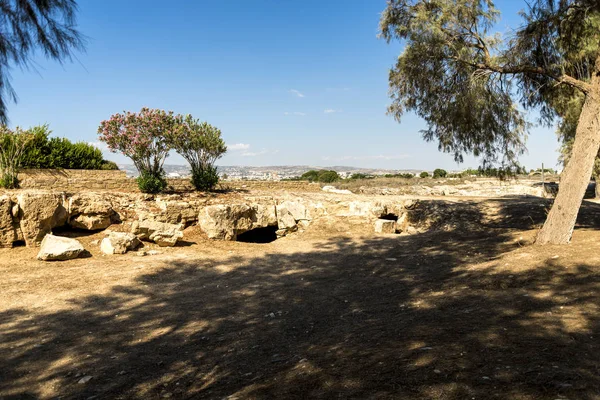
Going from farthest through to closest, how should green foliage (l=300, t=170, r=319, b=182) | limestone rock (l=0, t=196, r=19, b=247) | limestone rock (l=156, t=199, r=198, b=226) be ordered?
green foliage (l=300, t=170, r=319, b=182), limestone rock (l=156, t=199, r=198, b=226), limestone rock (l=0, t=196, r=19, b=247)

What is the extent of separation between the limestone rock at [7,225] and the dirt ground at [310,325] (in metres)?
0.34

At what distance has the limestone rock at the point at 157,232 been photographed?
37.8ft

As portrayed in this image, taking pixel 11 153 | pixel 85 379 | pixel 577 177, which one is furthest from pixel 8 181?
pixel 577 177

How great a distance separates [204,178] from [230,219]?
3.51 m

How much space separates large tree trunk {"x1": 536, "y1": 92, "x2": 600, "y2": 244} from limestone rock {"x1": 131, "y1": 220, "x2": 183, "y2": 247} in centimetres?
940

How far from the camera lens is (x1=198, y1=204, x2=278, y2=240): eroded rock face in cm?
1291

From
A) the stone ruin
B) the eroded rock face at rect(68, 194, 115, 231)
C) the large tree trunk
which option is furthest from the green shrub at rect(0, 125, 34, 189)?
the large tree trunk

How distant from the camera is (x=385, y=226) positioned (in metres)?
14.1

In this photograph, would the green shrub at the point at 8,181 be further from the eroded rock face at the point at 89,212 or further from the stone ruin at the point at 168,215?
the eroded rock face at the point at 89,212

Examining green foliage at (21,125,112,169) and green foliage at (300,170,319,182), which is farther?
green foliage at (300,170,319,182)

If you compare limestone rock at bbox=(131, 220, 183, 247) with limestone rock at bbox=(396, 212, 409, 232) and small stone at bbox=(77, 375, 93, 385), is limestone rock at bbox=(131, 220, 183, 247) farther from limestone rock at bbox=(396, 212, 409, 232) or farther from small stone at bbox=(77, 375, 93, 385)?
limestone rock at bbox=(396, 212, 409, 232)

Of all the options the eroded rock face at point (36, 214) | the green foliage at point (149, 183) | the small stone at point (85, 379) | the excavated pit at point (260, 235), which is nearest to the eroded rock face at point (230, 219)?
the excavated pit at point (260, 235)

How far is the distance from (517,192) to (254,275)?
2183cm

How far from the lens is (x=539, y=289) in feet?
18.2
